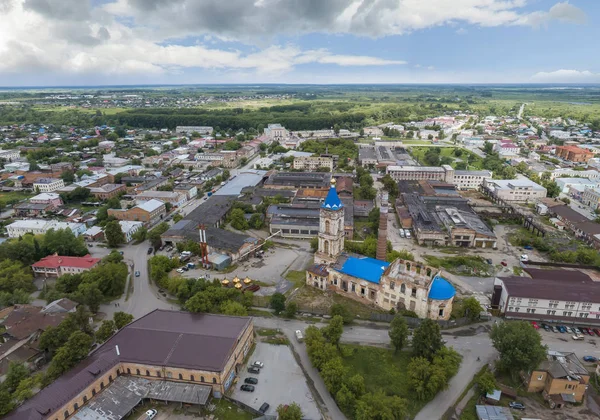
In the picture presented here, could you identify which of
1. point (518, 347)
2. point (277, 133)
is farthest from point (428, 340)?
point (277, 133)

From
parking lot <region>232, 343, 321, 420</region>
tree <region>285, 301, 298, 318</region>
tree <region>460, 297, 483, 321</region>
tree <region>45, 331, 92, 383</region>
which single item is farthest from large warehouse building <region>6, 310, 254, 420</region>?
tree <region>460, 297, 483, 321</region>

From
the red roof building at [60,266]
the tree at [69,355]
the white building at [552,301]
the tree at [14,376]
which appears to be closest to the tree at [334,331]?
the white building at [552,301]

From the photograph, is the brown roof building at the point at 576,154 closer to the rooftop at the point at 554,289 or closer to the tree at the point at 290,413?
the rooftop at the point at 554,289

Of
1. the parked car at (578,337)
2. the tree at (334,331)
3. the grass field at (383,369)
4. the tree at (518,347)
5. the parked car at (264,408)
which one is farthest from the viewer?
the parked car at (578,337)

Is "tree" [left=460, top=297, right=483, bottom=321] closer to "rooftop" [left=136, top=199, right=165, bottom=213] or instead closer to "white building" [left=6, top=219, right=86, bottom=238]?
"rooftop" [left=136, top=199, right=165, bottom=213]

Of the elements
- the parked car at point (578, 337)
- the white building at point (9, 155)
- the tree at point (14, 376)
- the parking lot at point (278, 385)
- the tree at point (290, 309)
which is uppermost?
the white building at point (9, 155)

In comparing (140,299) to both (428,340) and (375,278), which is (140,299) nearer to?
(375,278)

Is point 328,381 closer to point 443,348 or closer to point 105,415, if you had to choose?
point 443,348
